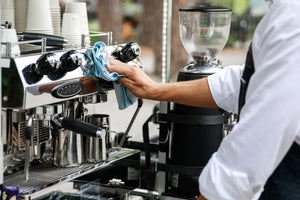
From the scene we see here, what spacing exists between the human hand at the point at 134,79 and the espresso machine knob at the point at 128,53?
0.03 metres

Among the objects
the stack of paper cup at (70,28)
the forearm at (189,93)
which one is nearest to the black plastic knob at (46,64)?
the stack of paper cup at (70,28)

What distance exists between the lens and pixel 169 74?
187cm

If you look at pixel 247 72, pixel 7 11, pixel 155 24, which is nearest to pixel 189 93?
pixel 247 72

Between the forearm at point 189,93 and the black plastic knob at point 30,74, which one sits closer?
the black plastic knob at point 30,74

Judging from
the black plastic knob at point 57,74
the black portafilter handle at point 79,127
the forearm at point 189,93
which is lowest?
the black portafilter handle at point 79,127

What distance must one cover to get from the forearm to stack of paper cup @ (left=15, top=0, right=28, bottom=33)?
1.30ft

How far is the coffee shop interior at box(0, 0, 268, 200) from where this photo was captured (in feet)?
3.62

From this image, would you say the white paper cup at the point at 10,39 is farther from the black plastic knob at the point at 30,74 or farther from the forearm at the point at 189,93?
the forearm at the point at 189,93

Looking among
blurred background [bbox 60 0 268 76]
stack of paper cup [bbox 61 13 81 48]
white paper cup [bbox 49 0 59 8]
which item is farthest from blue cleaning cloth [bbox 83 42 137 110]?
blurred background [bbox 60 0 268 76]

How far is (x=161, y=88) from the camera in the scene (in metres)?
1.33

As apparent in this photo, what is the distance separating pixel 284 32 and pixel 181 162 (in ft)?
2.50

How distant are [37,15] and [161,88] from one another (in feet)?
1.22

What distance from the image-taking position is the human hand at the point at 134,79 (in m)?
1.27

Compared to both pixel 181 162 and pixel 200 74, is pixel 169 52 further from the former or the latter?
pixel 181 162
